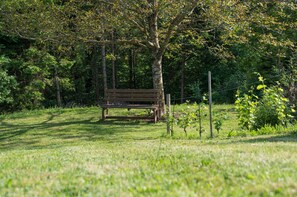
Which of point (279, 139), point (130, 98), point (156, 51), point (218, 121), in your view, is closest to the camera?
point (279, 139)

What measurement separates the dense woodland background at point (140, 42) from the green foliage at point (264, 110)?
3.93 feet

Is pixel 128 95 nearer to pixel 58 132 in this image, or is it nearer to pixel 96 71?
pixel 58 132

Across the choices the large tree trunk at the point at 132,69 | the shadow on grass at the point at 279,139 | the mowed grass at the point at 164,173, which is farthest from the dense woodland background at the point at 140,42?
the mowed grass at the point at 164,173

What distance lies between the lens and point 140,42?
13727mm

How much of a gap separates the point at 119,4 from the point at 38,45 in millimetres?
11872

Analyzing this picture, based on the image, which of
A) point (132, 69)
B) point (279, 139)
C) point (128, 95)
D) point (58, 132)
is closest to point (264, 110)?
point (279, 139)

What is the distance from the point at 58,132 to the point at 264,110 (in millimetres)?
5870

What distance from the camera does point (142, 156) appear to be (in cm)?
568

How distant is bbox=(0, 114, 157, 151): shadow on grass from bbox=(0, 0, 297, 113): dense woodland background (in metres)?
2.73

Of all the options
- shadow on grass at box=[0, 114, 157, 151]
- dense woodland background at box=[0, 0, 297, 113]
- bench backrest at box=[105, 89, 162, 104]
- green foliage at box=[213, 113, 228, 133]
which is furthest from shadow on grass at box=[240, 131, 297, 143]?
bench backrest at box=[105, 89, 162, 104]

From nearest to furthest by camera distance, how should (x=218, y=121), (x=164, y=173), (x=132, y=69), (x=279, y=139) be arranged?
(x=164, y=173), (x=279, y=139), (x=218, y=121), (x=132, y=69)

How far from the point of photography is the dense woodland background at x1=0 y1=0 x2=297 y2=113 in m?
11.9

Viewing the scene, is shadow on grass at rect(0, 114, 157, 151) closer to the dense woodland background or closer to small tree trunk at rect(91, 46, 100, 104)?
the dense woodland background

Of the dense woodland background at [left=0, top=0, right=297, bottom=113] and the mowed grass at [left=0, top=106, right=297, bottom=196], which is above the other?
the dense woodland background at [left=0, top=0, right=297, bottom=113]
